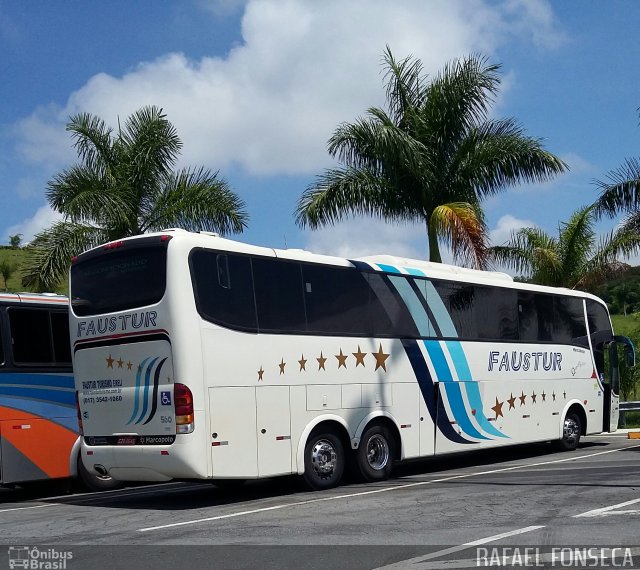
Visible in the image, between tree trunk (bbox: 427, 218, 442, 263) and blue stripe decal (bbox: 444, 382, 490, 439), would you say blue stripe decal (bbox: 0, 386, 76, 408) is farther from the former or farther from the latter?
tree trunk (bbox: 427, 218, 442, 263)

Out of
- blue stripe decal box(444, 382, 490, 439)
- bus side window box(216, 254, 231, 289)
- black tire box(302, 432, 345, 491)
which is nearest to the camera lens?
bus side window box(216, 254, 231, 289)

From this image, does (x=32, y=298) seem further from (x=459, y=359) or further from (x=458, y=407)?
(x=458, y=407)

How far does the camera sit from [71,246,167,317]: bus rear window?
39.3ft

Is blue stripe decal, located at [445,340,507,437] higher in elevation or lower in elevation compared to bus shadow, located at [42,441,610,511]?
higher

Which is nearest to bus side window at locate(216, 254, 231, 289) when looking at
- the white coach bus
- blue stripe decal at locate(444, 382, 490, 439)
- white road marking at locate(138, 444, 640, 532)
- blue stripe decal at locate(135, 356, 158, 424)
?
the white coach bus

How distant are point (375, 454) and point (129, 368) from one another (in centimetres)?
438

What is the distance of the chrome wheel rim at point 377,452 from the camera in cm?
1435

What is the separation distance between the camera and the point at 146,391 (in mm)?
12031

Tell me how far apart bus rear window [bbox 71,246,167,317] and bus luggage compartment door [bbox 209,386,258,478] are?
1.60m

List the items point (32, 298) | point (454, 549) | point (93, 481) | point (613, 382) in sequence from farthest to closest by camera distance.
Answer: point (613, 382), point (93, 481), point (32, 298), point (454, 549)

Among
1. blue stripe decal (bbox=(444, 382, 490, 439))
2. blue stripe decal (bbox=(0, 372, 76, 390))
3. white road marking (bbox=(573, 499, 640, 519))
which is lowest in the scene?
→ white road marking (bbox=(573, 499, 640, 519))

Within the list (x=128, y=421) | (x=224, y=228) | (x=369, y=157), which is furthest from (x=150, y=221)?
(x=128, y=421)

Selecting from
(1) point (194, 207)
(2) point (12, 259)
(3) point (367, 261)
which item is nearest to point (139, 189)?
(1) point (194, 207)

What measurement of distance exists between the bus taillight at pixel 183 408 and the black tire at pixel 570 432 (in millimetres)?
9920
